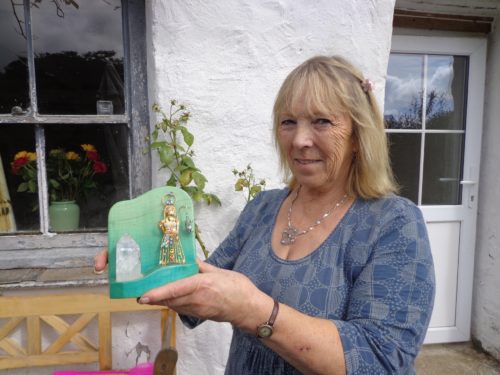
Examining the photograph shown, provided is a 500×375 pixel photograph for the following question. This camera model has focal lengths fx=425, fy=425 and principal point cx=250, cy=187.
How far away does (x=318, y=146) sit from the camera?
113cm

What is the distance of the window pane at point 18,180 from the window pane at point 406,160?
2.16 metres

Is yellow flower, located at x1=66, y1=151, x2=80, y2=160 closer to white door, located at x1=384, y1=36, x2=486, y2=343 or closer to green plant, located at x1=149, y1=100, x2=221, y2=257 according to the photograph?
green plant, located at x1=149, y1=100, x2=221, y2=257

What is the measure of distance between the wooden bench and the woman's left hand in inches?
45.8

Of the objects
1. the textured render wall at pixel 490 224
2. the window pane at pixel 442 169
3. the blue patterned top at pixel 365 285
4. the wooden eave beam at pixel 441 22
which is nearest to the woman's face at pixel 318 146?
the blue patterned top at pixel 365 285

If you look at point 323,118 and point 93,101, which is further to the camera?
point 93,101

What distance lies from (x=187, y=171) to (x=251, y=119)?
419 mm

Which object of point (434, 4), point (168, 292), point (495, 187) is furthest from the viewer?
point (495, 187)

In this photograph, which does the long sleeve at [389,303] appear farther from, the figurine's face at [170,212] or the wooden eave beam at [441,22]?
the wooden eave beam at [441,22]

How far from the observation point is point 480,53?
108 inches

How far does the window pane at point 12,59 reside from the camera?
198cm

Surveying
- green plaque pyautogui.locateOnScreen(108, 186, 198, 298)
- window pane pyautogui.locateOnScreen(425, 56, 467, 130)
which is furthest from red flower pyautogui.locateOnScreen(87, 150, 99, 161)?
window pane pyautogui.locateOnScreen(425, 56, 467, 130)

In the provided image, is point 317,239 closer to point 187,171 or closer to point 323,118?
point 323,118

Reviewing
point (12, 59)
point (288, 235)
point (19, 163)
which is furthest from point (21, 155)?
point (288, 235)

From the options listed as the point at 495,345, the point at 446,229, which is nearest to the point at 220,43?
the point at 446,229
